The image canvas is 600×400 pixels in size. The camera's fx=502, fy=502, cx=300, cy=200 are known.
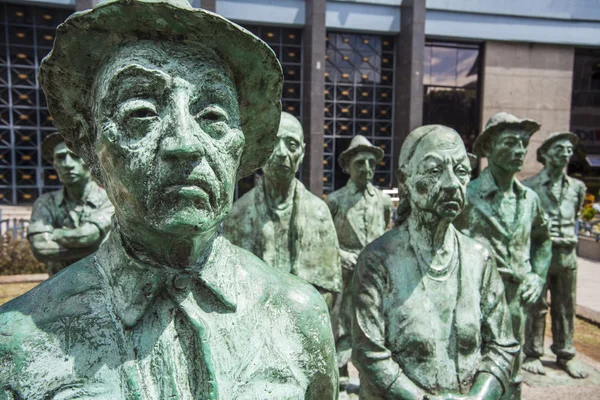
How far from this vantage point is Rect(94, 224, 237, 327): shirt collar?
3.73 feet

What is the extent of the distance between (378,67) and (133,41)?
16.5 metres

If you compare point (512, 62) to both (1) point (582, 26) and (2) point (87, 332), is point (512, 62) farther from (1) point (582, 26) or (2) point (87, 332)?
(2) point (87, 332)

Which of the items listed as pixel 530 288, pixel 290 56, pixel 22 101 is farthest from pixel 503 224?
pixel 22 101

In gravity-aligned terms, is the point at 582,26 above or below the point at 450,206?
above

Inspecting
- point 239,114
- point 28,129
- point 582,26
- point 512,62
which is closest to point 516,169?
point 239,114

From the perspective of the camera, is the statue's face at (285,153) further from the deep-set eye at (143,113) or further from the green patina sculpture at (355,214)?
the deep-set eye at (143,113)

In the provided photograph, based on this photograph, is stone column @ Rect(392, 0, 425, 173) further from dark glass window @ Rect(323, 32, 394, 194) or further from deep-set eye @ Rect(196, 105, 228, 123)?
deep-set eye @ Rect(196, 105, 228, 123)

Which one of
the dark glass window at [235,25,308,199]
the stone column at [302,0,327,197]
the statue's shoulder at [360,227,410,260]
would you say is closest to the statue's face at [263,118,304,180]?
the statue's shoulder at [360,227,410,260]

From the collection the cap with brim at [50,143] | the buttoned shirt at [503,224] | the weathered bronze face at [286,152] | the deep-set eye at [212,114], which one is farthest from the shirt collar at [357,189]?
the deep-set eye at [212,114]

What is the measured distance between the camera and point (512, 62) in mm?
17438

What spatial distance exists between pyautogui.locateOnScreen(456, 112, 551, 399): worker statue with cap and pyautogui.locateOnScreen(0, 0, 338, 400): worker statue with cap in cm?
309

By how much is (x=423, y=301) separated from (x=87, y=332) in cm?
172

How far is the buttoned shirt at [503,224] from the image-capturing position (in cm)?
393

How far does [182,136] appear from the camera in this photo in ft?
3.49
